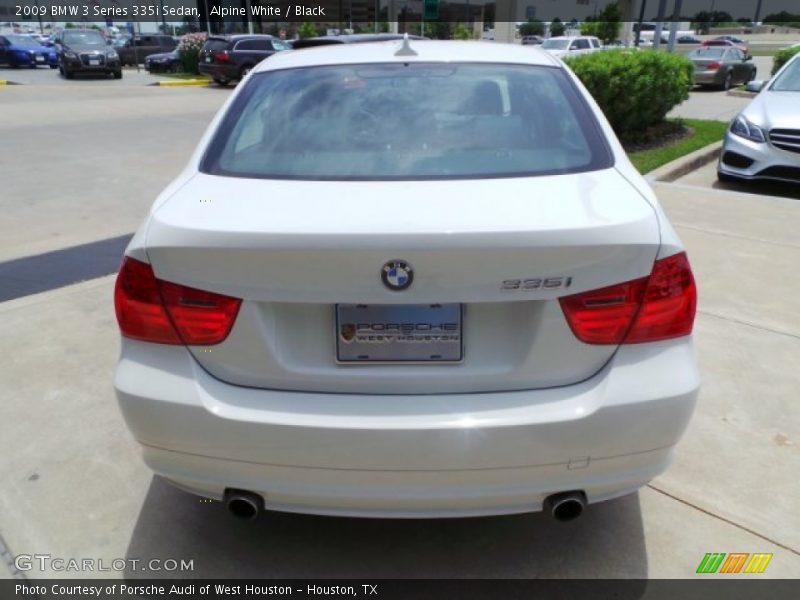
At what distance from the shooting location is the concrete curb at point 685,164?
8.43 metres

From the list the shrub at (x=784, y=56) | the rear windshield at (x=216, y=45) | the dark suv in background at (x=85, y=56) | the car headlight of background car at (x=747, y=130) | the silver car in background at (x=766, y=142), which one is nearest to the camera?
the silver car in background at (x=766, y=142)

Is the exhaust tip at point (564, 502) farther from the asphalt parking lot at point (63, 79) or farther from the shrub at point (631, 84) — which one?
the asphalt parking lot at point (63, 79)

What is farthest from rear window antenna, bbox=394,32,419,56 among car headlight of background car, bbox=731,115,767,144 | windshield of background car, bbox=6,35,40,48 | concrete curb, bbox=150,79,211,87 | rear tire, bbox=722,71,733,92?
windshield of background car, bbox=6,35,40,48

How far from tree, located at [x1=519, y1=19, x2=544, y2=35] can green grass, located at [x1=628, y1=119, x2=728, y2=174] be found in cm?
6532

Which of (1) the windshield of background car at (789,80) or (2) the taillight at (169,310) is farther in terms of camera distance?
(1) the windshield of background car at (789,80)

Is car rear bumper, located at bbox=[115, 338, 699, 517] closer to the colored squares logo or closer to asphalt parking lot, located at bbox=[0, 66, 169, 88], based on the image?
the colored squares logo

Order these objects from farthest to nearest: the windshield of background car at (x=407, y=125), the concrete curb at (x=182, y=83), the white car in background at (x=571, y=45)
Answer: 1. the white car in background at (x=571, y=45)
2. the concrete curb at (x=182, y=83)
3. the windshield of background car at (x=407, y=125)

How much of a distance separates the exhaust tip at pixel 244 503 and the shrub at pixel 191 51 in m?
28.8

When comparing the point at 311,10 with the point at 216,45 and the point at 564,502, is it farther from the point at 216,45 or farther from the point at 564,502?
the point at 564,502

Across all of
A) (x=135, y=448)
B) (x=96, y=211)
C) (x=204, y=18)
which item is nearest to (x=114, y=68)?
(x=204, y=18)

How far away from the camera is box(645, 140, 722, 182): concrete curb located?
8.43 metres

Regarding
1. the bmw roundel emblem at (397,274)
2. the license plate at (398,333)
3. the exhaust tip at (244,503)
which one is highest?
the bmw roundel emblem at (397,274)

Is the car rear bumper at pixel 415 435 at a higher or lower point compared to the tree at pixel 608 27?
higher

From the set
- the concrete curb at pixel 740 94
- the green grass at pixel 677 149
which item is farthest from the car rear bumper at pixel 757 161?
the concrete curb at pixel 740 94
